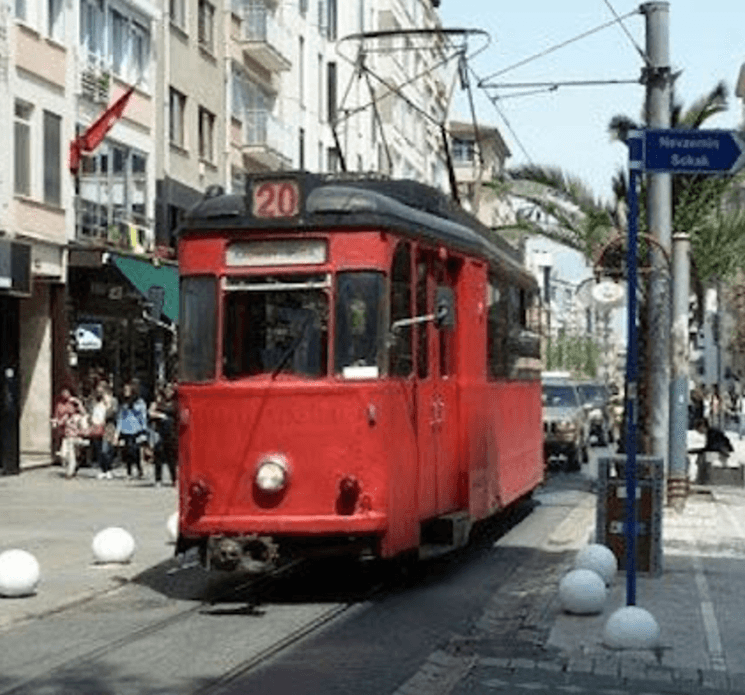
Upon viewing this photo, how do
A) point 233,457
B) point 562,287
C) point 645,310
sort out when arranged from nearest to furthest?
point 233,457 < point 645,310 < point 562,287

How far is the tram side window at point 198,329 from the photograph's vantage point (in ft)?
43.1

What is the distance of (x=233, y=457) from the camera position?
42.5ft

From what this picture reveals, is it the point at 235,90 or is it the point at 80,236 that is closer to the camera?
the point at 80,236

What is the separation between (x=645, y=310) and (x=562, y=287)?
157966 mm

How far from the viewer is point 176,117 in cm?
4338

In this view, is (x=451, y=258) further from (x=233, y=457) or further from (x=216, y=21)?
(x=216, y=21)

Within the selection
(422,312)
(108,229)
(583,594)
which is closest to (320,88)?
(108,229)

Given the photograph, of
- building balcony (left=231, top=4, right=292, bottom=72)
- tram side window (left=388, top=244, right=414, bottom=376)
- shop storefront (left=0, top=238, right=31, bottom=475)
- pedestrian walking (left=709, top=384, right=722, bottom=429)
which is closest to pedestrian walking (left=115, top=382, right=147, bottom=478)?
shop storefront (left=0, top=238, right=31, bottom=475)

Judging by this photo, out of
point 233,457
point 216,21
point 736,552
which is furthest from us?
point 216,21

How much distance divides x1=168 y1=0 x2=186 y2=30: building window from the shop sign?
10454 millimetres

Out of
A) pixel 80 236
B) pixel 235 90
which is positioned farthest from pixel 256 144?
pixel 80 236

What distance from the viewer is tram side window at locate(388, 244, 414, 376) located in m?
13.2

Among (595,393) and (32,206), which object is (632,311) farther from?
(595,393)

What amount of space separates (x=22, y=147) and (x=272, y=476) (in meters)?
20.9
